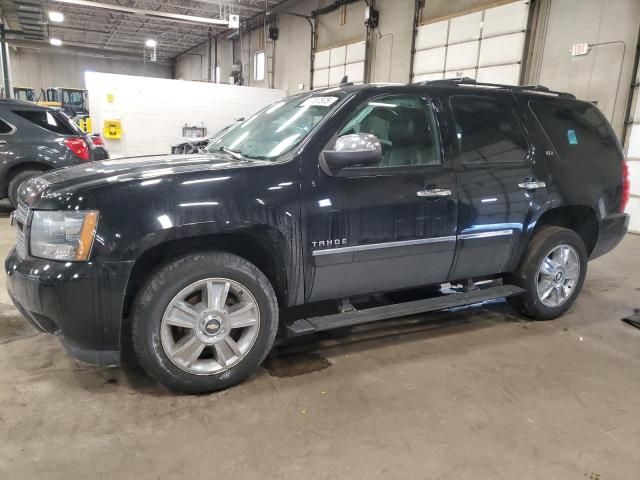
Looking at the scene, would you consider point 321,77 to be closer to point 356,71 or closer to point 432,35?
point 356,71

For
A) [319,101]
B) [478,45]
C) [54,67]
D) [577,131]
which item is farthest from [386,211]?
[54,67]

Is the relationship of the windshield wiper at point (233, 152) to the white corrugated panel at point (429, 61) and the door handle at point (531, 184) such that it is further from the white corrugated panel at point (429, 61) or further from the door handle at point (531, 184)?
the white corrugated panel at point (429, 61)

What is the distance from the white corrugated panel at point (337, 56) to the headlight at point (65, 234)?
539 inches

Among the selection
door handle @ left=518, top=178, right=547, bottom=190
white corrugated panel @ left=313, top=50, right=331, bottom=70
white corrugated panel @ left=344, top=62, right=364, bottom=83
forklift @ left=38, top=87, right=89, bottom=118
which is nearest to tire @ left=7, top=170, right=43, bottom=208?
door handle @ left=518, top=178, right=547, bottom=190

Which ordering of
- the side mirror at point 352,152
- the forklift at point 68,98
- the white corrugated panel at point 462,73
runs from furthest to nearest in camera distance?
the forklift at point 68,98
the white corrugated panel at point 462,73
the side mirror at point 352,152

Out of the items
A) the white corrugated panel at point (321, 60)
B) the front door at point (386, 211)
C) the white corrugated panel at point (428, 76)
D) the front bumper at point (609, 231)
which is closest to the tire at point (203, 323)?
the front door at point (386, 211)

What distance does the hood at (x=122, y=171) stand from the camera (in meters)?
2.39

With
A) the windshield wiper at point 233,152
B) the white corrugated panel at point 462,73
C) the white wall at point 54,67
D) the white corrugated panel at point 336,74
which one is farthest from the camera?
the white wall at point 54,67

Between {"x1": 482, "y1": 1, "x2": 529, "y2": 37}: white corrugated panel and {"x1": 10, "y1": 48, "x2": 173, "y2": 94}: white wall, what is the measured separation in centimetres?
2690

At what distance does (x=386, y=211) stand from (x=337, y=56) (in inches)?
527

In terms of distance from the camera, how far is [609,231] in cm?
404

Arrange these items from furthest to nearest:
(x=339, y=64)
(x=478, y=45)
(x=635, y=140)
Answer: (x=339, y=64), (x=478, y=45), (x=635, y=140)

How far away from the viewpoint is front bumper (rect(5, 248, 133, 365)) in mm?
2246

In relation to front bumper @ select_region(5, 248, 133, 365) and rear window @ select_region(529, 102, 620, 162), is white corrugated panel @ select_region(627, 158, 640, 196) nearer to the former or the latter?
rear window @ select_region(529, 102, 620, 162)
